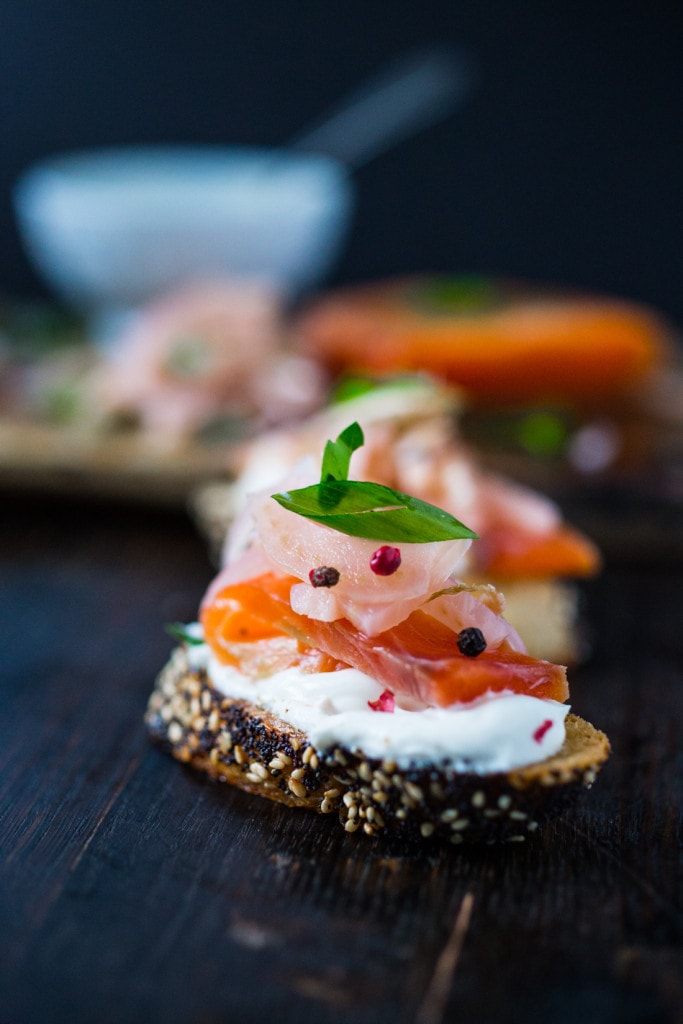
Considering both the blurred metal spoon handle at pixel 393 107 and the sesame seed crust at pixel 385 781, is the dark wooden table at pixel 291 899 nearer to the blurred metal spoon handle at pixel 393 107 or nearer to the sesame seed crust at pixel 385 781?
the sesame seed crust at pixel 385 781

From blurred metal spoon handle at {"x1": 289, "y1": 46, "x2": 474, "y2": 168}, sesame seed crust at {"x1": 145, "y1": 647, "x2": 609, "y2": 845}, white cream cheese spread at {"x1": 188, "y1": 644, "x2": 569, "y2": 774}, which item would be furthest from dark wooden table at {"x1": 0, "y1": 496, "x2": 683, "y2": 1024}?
blurred metal spoon handle at {"x1": 289, "y1": 46, "x2": 474, "y2": 168}

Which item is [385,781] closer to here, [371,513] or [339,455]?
[371,513]

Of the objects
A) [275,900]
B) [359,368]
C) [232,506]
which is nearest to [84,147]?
[359,368]

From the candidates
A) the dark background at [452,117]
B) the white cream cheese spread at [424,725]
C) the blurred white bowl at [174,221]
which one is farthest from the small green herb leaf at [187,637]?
the dark background at [452,117]

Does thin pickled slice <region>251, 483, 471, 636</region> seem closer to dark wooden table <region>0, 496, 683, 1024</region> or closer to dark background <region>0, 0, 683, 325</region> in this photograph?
dark wooden table <region>0, 496, 683, 1024</region>

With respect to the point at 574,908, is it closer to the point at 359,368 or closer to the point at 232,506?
the point at 232,506

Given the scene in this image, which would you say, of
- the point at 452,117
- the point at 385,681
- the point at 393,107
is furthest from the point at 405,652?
the point at 452,117
